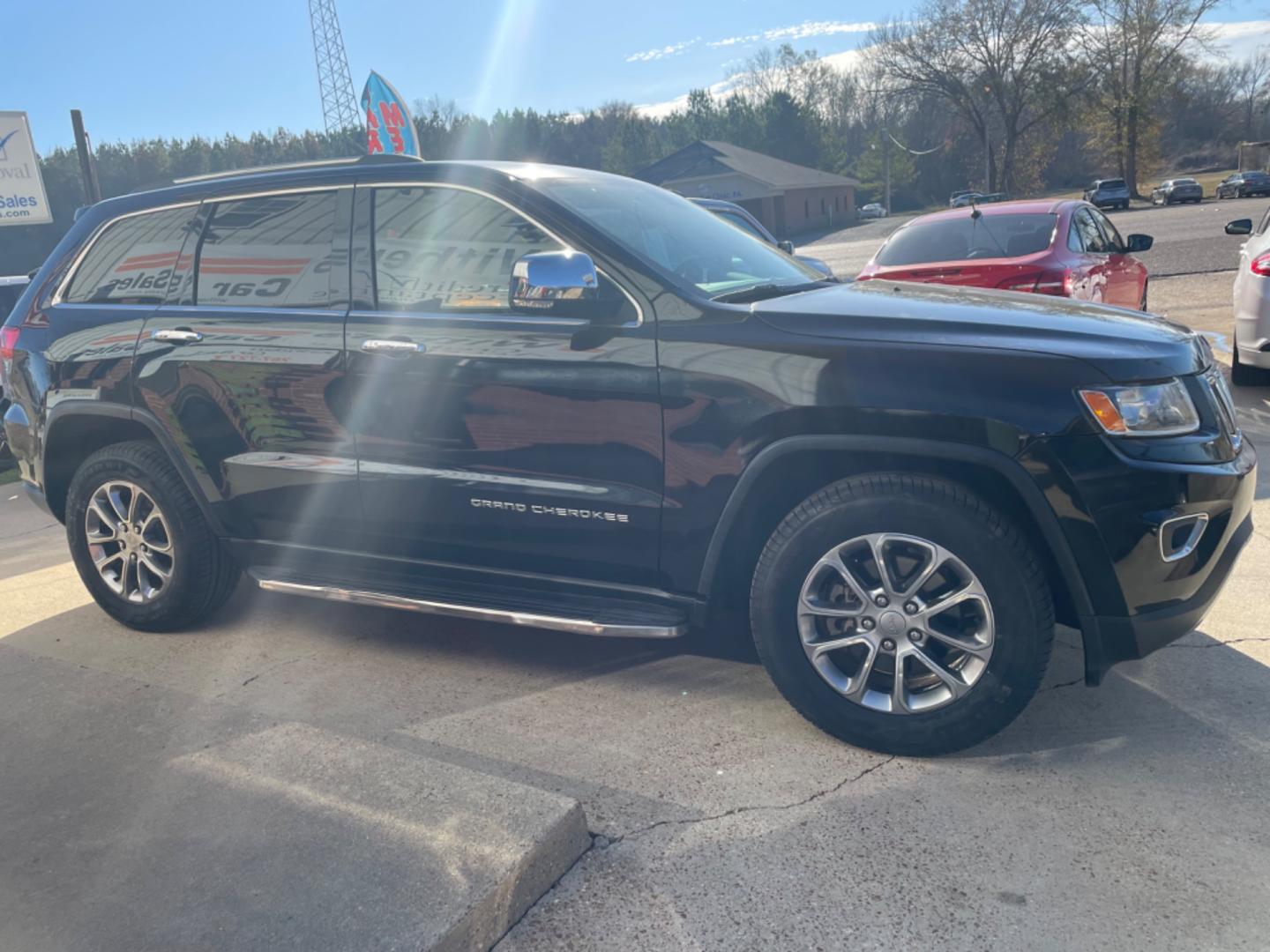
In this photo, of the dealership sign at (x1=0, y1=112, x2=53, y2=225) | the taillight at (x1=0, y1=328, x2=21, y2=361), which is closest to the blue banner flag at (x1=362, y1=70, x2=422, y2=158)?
→ the taillight at (x1=0, y1=328, x2=21, y2=361)

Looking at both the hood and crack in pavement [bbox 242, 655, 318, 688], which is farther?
crack in pavement [bbox 242, 655, 318, 688]

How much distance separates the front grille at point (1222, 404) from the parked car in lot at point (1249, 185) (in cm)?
5893

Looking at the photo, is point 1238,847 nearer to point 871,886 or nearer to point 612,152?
point 871,886

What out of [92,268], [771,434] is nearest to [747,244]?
[771,434]

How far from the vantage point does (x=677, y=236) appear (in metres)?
3.96

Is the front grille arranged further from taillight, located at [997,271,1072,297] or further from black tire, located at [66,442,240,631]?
taillight, located at [997,271,1072,297]

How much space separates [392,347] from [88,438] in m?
1.92

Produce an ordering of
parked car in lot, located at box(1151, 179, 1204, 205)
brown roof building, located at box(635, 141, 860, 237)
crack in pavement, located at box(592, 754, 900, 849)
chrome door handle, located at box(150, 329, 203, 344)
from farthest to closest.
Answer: parked car in lot, located at box(1151, 179, 1204, 205) → brown roof building, located at box(635, 141, 860, 237) → chrome door handle, located at box(150, 329, 203, 344) → crack in pavement, located at box(592, 754, 900, 849)

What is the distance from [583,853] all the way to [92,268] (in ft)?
11.6

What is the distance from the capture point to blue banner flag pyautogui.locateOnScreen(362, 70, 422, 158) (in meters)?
13.5

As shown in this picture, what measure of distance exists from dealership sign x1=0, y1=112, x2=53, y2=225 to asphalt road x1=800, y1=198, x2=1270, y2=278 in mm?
24594

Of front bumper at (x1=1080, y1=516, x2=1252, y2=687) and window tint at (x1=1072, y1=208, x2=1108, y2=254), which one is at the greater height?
window tint at (x1=1072, y1=208, x2=1108, y2=254)

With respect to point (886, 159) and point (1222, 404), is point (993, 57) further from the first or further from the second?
point (1222, 404)

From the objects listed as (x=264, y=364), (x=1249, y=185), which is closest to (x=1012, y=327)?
(x=264, y=364)
